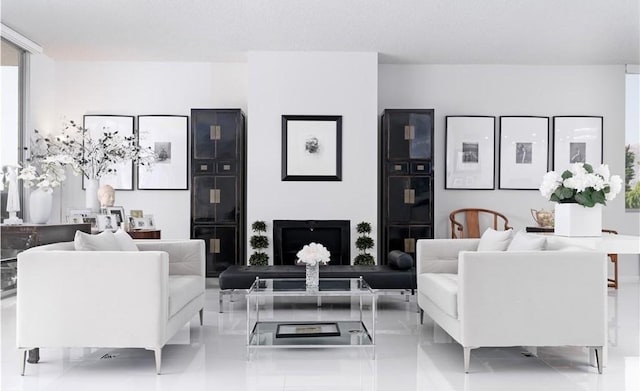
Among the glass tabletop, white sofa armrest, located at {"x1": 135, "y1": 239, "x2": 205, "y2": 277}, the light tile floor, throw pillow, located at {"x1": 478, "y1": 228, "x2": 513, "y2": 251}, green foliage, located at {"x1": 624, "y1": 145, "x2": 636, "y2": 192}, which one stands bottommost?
the light tile floor

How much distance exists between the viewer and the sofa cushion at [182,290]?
A: 383 cm

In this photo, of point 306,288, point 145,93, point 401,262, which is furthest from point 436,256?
point 145,93

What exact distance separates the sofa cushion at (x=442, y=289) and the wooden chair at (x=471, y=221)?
3.01 meters

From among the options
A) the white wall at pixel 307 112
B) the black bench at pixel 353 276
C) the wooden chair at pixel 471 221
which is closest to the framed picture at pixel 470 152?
the wooden chair at pixel 471 221

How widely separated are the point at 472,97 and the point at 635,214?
2.88 m

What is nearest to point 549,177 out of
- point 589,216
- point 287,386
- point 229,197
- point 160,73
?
point 589,216

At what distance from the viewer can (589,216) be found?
4.12 m

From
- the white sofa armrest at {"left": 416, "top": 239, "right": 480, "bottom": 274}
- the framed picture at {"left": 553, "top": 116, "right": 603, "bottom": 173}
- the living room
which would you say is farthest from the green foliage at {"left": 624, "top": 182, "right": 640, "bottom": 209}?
the white sofa armrest at {"left": 416, "top": 239, "right": 480, "bottom": 274}

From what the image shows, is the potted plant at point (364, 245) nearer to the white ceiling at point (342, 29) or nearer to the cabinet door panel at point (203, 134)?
the cabinet door panel at point (203, 134)

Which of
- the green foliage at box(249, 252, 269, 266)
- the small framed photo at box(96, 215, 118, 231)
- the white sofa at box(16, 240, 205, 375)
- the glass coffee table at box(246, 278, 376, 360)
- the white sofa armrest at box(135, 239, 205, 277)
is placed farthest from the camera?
the green foliage at box(249, 252, 269, 266)

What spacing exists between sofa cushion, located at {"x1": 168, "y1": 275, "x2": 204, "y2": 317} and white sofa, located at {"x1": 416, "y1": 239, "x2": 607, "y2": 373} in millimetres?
1898

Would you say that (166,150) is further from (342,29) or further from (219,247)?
(342,29)

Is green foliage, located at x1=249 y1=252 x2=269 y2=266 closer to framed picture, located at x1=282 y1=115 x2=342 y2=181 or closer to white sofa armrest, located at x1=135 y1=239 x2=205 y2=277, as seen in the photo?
framed picture, located at x1=282 y1=115 x2=342 y2=181

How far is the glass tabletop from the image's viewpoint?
13.9 ft
